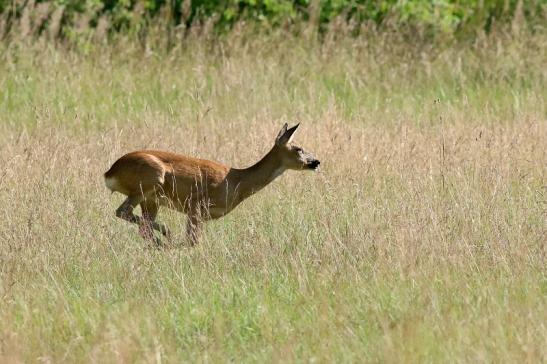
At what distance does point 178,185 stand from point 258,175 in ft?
1.80

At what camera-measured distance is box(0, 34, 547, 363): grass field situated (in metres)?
5.41

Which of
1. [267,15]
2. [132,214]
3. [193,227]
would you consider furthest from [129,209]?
[267,15]

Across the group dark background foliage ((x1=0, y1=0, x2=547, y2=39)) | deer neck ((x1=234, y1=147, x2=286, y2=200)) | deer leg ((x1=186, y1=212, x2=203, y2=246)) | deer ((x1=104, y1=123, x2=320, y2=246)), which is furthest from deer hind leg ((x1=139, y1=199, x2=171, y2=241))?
dark background foliage ((x1=0, y1=0, x2=547, y2=39))

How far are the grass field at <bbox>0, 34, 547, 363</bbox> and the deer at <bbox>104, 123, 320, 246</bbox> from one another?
0.45 ft

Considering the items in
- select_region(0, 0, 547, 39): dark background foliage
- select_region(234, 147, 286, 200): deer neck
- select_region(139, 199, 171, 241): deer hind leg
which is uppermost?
select_region(0, 0, 547, 39): dark background foliage

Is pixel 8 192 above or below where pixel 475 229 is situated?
below

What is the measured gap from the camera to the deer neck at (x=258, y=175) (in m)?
8.09

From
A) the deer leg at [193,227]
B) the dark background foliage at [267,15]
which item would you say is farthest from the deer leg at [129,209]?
the dark background foliage at [267,15]

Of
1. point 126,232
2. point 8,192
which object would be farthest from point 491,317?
point 8,192

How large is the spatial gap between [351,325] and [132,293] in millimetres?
1105

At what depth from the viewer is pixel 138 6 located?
1261cm

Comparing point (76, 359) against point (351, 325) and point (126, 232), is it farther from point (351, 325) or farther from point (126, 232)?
point (126, 232)

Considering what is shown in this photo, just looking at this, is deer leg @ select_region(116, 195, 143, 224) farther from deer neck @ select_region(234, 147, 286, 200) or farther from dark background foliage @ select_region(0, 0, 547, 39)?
dark background foliage @ select_region(0, 0, 547, 39)

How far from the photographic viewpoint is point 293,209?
7559 millimetres
